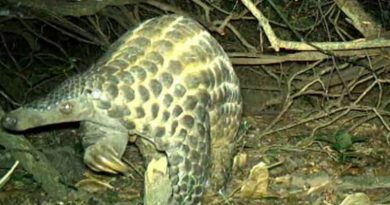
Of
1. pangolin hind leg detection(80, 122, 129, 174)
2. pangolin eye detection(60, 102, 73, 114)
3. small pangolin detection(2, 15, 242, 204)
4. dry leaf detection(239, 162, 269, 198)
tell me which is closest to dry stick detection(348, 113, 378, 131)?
dry leaf detection(239, 162, 269, 198)

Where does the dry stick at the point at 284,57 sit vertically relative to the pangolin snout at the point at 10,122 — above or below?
below

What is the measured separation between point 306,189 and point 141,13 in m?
1.78

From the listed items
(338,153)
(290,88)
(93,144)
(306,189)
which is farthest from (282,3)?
(93,144)

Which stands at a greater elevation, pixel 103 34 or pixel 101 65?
pixel 101 65

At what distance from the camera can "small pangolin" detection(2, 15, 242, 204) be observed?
2768 millimetres

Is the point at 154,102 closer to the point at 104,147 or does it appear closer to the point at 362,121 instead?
the point at 104,147

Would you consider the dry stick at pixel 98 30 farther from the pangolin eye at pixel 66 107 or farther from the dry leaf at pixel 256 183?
the pangolin eye at pixel 66 107

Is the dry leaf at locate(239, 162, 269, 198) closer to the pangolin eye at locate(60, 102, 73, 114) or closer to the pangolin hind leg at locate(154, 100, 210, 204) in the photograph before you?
the pangolin hind leg at locate(154, 100, 210, 204)

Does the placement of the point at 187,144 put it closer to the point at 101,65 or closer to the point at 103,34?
the point at 101,65

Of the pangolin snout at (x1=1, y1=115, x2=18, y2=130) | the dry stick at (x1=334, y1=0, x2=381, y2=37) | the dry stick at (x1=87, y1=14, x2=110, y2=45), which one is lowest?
the dry stick at (x1=87, y1=14, x2=110, y2=45)

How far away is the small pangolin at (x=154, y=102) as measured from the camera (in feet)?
9.08

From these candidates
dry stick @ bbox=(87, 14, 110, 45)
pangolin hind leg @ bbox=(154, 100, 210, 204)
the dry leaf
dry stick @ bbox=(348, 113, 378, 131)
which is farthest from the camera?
dry stick @ bbox=(87, 14, 110, 45)

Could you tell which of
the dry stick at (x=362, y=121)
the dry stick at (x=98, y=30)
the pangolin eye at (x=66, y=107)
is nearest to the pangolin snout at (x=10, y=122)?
the pangolin eye at (x=66, y=107)

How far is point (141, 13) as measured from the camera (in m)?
5.07
